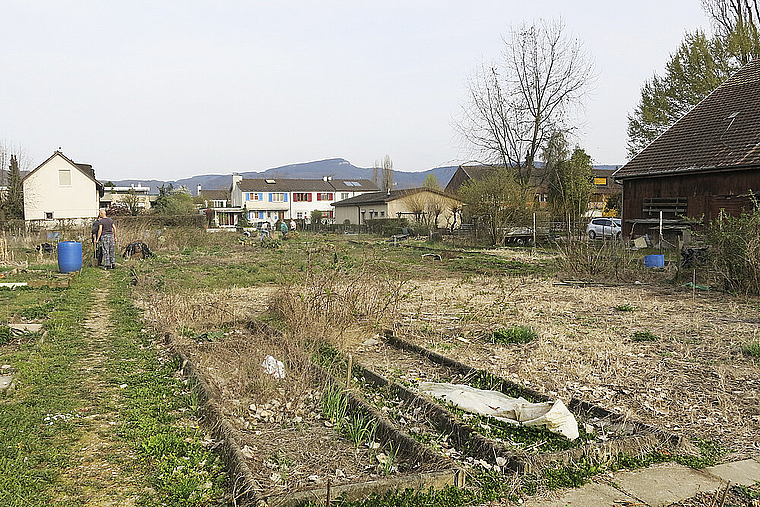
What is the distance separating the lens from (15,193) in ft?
166

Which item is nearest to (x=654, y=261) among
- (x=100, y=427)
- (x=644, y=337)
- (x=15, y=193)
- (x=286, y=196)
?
(x=644, y=337)

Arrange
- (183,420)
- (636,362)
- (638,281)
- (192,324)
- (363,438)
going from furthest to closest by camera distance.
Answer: (638,281)
(192,324)
(636,362)
(183,420)
(363,438)

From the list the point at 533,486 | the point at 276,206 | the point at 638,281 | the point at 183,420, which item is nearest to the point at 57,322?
the point at 183,420

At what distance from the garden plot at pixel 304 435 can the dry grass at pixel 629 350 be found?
2.00 meters

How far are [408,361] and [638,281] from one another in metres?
9.14

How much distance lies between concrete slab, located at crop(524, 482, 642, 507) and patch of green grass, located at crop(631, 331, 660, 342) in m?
4.58

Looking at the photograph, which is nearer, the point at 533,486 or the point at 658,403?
the point at 533,486

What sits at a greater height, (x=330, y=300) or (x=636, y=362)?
(x=330, y=300)

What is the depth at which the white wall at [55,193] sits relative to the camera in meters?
55.1

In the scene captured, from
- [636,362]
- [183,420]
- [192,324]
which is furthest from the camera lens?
[192,324]

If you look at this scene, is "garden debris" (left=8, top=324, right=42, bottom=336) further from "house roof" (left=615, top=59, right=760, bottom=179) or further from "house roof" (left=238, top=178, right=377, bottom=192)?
"house roof" (left=238, top=178, right=377, bottom=192)

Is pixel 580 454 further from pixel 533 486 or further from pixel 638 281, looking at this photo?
pixel 638 281

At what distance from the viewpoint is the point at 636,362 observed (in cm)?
705

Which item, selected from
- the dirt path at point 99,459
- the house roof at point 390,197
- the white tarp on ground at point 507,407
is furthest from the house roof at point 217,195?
the white tarp on ground at point 507,407
